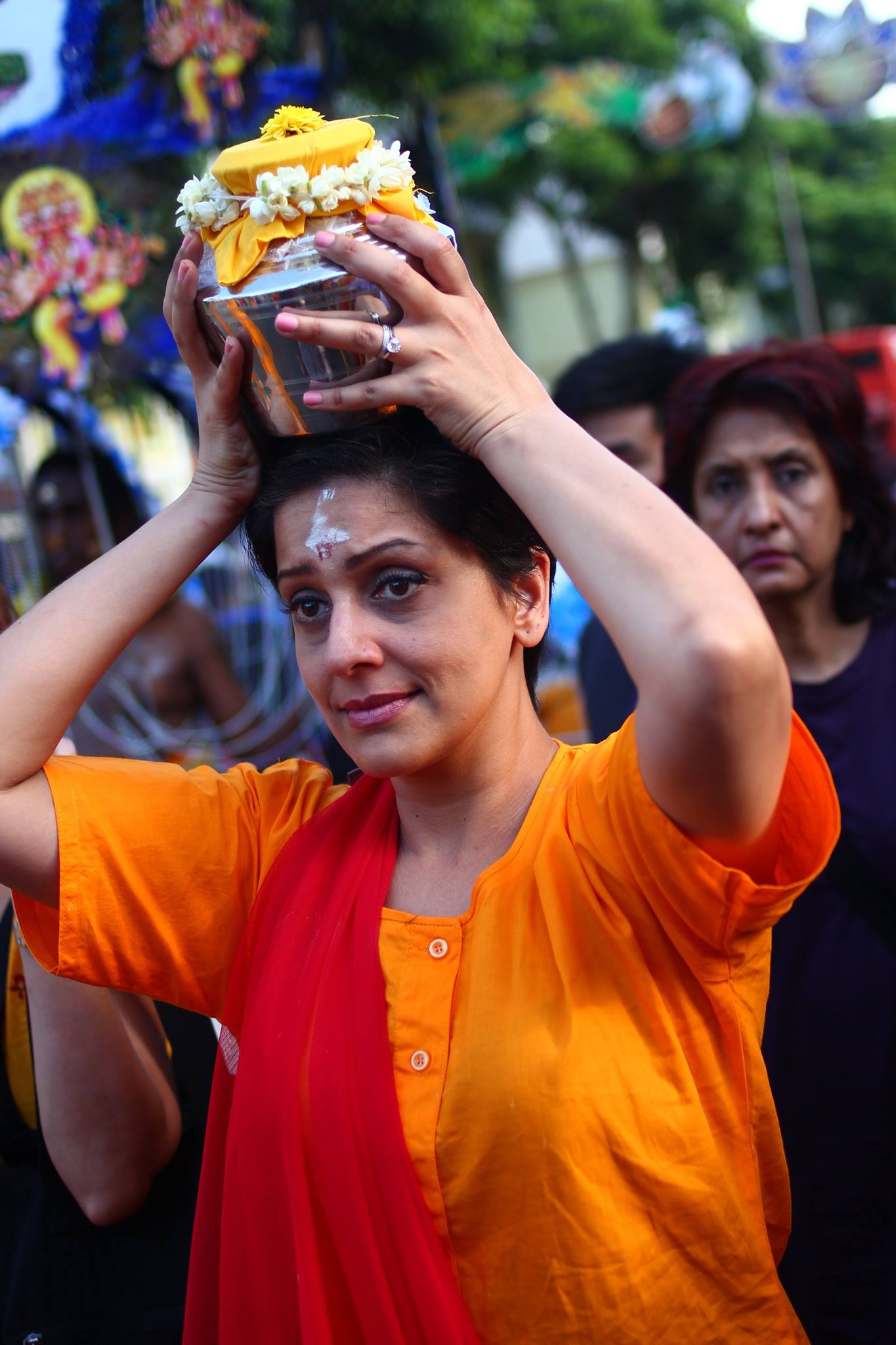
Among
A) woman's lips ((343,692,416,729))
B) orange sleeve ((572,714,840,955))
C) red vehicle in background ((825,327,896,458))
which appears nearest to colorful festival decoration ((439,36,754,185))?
red vehicle in background ((825,327,896,458))

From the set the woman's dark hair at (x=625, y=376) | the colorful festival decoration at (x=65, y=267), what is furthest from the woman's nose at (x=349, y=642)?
the colorful festival decoration at (x=65, y=267)

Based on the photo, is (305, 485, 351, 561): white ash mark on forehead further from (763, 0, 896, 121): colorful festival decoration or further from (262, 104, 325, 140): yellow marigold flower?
(763, 0, 896, 121): colorful festival decoration

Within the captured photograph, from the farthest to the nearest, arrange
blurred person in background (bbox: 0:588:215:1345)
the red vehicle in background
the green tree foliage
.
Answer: the green tree foliage
the red vehicle in background
blurred person in background (bbox: 0:588:215:1345)

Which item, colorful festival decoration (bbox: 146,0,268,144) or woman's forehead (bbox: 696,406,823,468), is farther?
colorful festival decoration (bbox: 146,0,268,144)

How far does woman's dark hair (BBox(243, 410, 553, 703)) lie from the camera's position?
5.02 ft

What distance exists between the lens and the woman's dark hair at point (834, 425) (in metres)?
2.69

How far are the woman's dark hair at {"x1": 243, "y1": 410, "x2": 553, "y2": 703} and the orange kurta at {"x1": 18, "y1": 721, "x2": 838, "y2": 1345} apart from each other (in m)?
0.32

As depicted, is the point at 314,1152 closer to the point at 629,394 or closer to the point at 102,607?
the point at 102,607

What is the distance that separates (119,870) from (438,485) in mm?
663

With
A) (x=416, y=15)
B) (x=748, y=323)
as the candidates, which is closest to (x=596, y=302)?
(x=748, y=323)

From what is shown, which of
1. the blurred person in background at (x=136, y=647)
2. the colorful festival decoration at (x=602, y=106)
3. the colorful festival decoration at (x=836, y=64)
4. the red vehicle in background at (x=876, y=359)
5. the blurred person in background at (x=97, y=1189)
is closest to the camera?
the blurred person in background at (x=97, y=1189)

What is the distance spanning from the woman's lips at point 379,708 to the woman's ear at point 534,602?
0.74 feet

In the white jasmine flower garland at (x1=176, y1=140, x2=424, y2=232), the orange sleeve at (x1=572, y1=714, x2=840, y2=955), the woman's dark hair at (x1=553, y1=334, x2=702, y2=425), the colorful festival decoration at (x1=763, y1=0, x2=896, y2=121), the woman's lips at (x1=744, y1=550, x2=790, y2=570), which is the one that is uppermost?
the colorful festival decoration at (x1=763, y1=0, x2=896, y2=121)

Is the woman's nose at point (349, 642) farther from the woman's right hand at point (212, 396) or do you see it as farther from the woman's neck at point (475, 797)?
the woman's right hand at point (212, 396)
